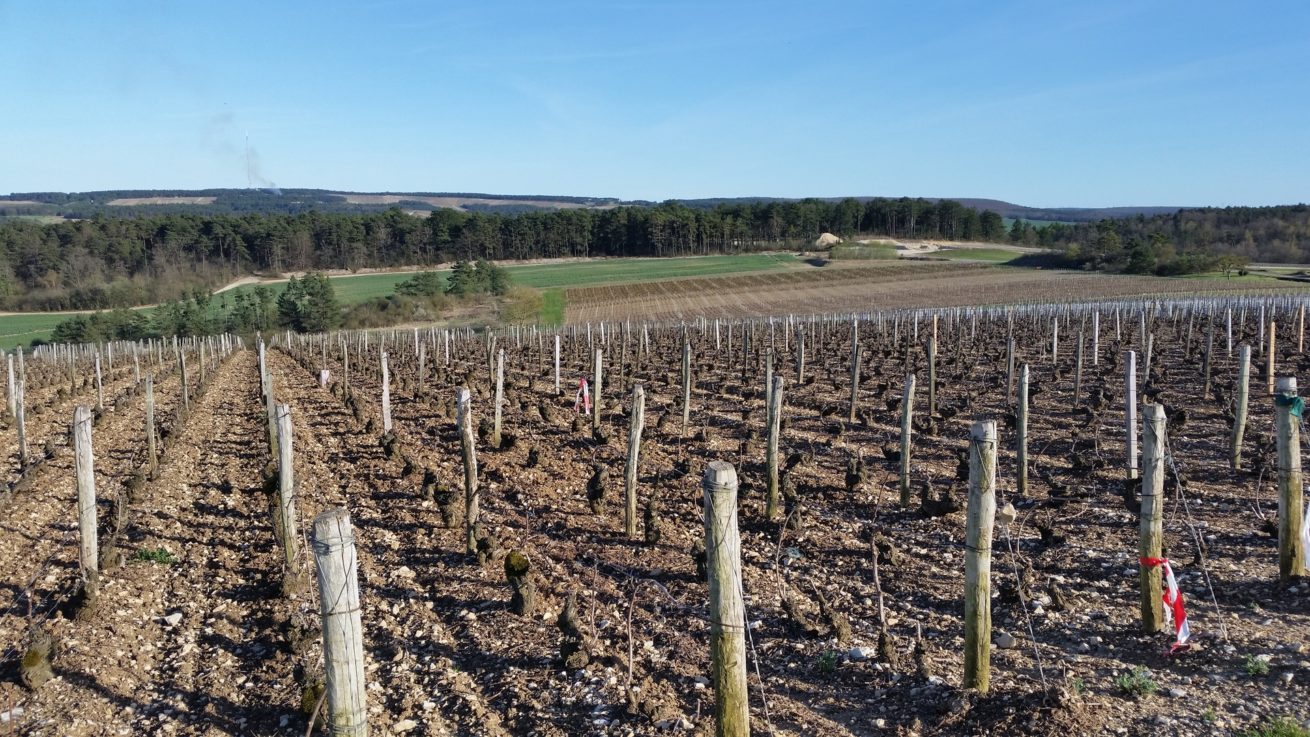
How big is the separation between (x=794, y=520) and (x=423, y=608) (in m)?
4.21

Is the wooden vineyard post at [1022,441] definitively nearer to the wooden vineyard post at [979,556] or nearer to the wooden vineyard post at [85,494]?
the wooden vineyard post at [979,556]

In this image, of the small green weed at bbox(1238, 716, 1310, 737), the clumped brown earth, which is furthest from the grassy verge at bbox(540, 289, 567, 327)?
the small green weed at bbox(1238, 716, 1310, 737)

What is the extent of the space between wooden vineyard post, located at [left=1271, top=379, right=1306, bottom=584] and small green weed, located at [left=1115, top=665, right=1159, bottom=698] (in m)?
2.56

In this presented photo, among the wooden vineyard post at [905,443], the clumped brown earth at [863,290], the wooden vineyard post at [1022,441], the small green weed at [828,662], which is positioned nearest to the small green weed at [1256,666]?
the small green weed at [828,662]

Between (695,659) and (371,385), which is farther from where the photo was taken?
(371,385)

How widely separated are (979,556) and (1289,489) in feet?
11.8

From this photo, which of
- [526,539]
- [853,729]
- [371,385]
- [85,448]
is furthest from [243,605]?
[371,385]

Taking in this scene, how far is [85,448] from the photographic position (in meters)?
8.20

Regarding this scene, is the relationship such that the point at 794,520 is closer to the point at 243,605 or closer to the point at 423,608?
the point at 423,608

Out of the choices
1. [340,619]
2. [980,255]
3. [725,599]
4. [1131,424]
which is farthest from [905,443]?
[980,255]

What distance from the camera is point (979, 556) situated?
5461 mm

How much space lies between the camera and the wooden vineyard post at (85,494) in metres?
7.94

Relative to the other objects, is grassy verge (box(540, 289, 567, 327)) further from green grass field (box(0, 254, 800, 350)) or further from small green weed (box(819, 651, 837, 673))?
small green weed (box(819, 651, 837, 673))

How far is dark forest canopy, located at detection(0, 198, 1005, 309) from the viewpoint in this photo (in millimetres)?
83125
